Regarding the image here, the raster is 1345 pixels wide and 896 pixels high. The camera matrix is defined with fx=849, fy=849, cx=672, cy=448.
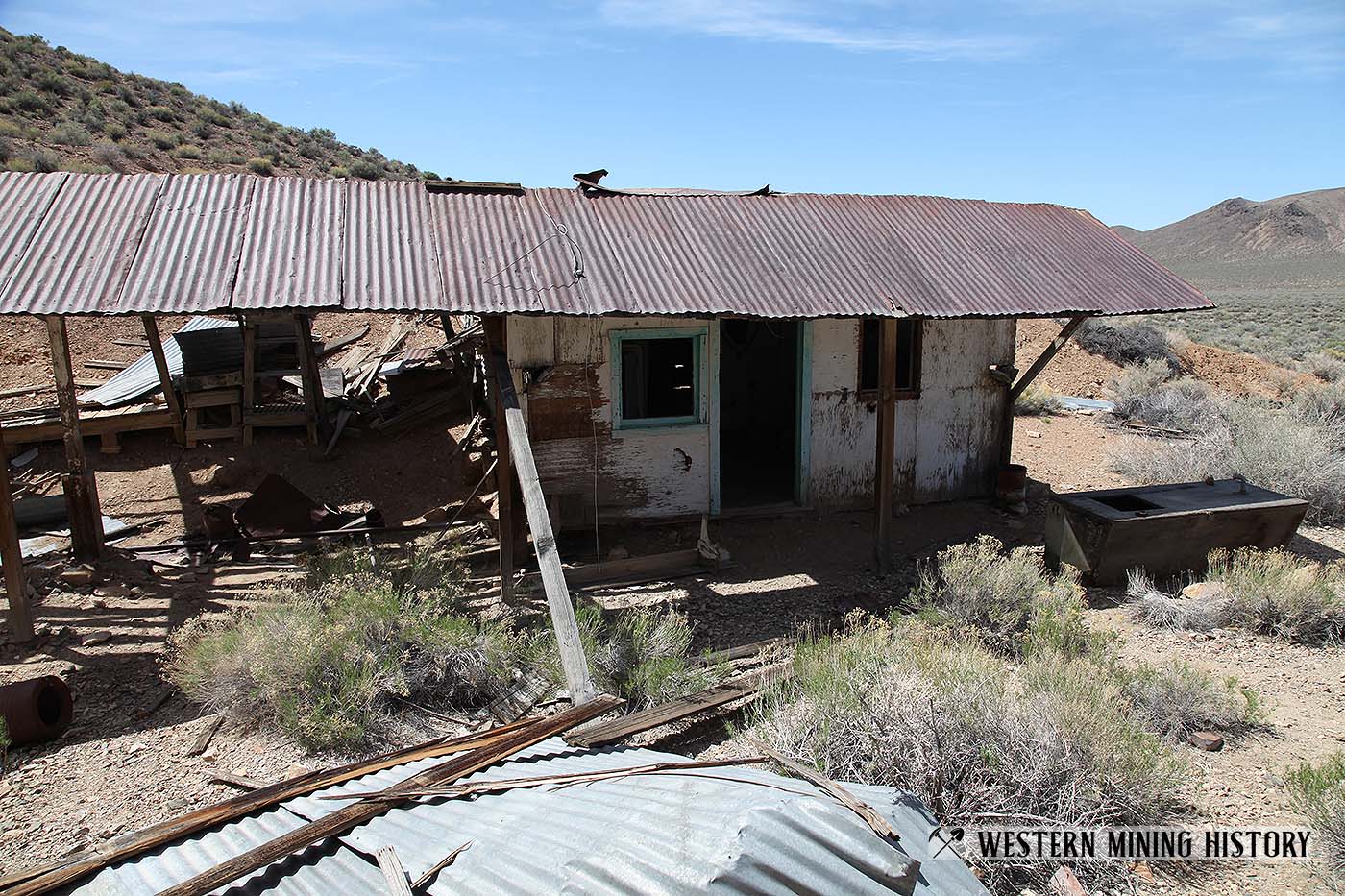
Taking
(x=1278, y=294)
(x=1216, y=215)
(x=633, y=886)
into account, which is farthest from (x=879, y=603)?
(x=1216, y=215)

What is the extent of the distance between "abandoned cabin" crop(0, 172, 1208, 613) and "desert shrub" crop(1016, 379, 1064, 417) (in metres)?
5.17

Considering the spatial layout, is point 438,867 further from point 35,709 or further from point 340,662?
point 35,709

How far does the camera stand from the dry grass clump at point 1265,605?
656 centimetres

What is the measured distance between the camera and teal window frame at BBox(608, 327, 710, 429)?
8430 millimetres

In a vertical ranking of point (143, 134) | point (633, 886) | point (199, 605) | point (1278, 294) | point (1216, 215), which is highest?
point (1216, 215)

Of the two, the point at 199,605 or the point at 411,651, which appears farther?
the point at 199,605

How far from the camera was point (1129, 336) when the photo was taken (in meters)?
19.0

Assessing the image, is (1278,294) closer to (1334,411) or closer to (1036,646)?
(1334,411)

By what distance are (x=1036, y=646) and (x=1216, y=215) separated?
92.9 meters

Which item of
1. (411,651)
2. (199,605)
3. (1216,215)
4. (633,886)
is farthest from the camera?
(1216,215)

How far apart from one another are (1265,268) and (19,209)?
71.2 meters

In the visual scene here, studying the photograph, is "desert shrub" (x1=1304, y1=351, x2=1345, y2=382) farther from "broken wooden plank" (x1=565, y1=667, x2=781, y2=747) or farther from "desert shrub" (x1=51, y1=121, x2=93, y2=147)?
"desert shrub" (x1=51, y1=121, x2=93, y2=147)

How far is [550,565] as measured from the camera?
5289mm

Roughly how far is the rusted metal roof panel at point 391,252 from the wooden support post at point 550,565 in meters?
0.86
